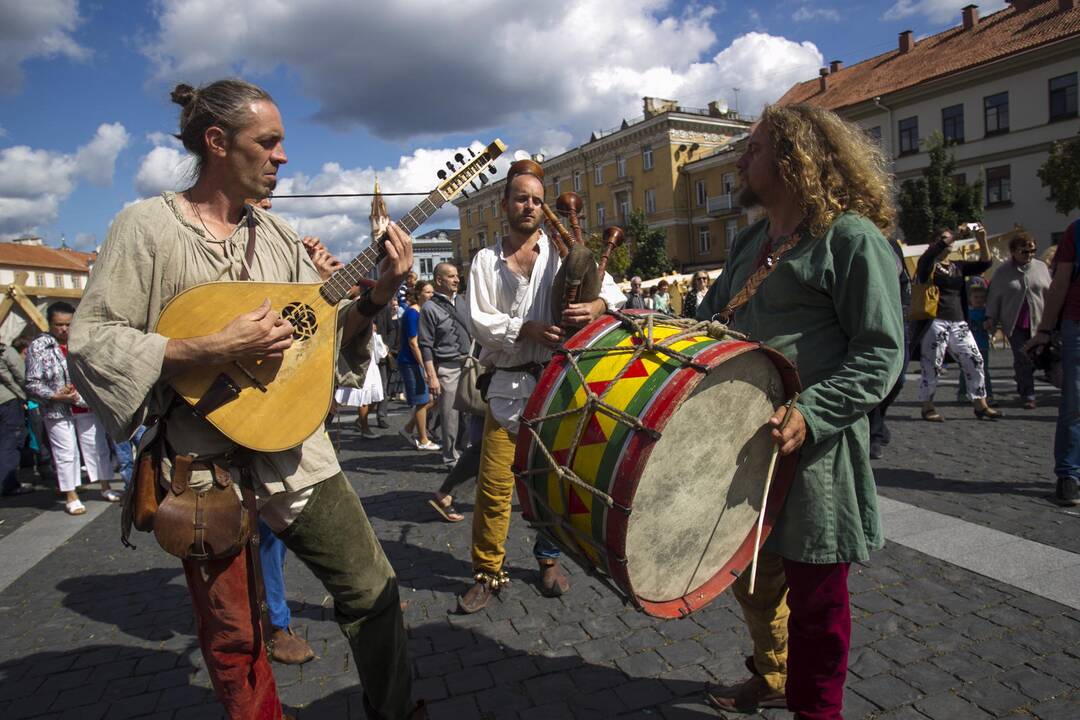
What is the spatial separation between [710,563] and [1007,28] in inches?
1736

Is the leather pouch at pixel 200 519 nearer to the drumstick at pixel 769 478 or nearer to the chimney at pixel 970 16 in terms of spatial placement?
the drumstick at pixel 769 478

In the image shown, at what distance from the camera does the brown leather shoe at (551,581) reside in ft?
12.9

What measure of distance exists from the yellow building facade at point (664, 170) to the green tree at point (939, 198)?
863 inches

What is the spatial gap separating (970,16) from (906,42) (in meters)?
3.70

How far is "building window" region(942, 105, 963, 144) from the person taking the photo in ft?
117

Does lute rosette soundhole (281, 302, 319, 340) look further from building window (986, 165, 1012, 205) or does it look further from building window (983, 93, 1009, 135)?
building window (983, 93, 1009, 135)

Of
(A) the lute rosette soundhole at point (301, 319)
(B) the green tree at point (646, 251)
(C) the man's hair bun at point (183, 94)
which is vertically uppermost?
(B) the green tree at point (646, 251)

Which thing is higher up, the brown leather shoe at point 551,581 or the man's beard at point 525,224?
the man's beard at point 525,224

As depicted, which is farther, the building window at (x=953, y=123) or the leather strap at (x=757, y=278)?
the building window at (x=953, y=123)

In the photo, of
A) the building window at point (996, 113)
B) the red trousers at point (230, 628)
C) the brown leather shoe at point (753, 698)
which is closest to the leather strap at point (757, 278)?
the brown leather shoe at point (753, 698)

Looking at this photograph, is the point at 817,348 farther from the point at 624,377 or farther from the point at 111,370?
the point at 111,370

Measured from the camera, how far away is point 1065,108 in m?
31.9

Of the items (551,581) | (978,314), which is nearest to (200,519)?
(551,581)

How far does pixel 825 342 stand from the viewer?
7.30ft
